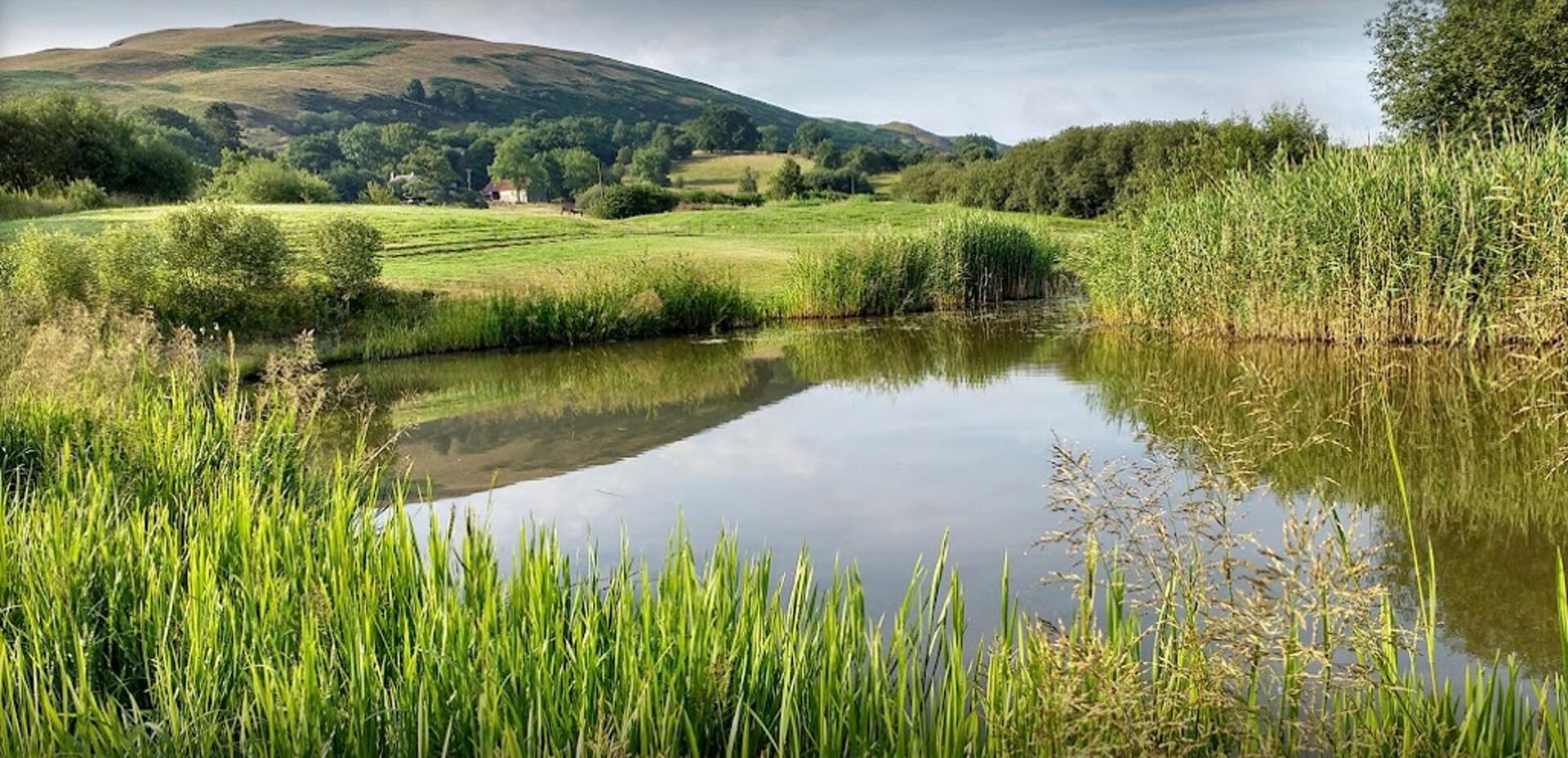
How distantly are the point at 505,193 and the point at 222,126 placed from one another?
25.5 m

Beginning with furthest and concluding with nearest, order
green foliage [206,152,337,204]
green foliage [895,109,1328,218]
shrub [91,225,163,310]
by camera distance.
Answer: green foliage [895,109,1328,218] < green foliage [206,152,337,204] < shrub [91,225,163,310]

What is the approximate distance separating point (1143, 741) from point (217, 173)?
191 ft

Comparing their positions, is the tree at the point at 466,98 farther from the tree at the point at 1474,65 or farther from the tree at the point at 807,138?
the tree at the point at 1474,65

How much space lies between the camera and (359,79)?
132m

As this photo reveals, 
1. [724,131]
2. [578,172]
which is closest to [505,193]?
[578,172]

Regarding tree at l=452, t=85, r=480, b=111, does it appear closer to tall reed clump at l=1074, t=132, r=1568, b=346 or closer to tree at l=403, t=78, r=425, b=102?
tree at l=403, t=78, r=425, b=102

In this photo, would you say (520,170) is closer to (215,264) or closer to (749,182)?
(749,182)

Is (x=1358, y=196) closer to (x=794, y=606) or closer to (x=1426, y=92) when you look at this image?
(x=794, y=606)

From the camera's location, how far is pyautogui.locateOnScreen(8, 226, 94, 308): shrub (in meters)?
15.3

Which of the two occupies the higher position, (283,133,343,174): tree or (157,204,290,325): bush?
(283,133,343,174): tree

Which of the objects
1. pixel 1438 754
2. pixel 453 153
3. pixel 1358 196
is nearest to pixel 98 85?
pixel 453 153

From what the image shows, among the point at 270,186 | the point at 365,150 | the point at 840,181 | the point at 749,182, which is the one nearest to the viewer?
the point at 270,186

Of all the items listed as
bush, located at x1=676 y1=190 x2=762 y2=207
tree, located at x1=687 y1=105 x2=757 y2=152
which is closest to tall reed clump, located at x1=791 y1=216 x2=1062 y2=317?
bush, located at x1=676 y1=190 x2=762 y2=207

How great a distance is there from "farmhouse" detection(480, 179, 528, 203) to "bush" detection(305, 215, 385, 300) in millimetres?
70393
